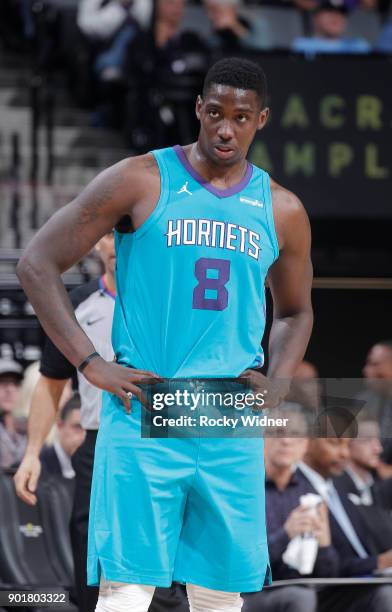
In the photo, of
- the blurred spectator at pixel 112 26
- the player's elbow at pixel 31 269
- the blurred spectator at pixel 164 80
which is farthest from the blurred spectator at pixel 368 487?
the blurred spectator at pixel 112 26

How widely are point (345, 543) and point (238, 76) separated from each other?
8.41ft

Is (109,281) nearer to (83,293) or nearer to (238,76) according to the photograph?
(83,293)

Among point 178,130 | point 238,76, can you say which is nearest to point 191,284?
point 238,76

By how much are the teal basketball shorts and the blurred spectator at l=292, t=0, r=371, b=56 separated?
5.29 metres

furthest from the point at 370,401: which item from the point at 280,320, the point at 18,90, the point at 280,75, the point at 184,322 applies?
the point at 18,90

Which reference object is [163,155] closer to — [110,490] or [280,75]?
[110,490]

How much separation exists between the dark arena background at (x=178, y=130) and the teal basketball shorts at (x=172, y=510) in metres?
1.50

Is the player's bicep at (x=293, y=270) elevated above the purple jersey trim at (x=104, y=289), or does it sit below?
below

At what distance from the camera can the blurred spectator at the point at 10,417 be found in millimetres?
5414

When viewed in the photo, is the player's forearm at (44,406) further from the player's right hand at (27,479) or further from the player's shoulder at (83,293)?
the player's shoulder at (83,293)

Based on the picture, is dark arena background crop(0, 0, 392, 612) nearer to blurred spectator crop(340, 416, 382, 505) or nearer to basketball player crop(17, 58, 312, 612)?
blurred spectator crop(340, 416, 382, 505)

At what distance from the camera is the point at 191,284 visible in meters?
3.05

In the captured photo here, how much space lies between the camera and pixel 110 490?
3.05 metres

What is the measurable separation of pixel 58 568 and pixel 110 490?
7.23 feet
